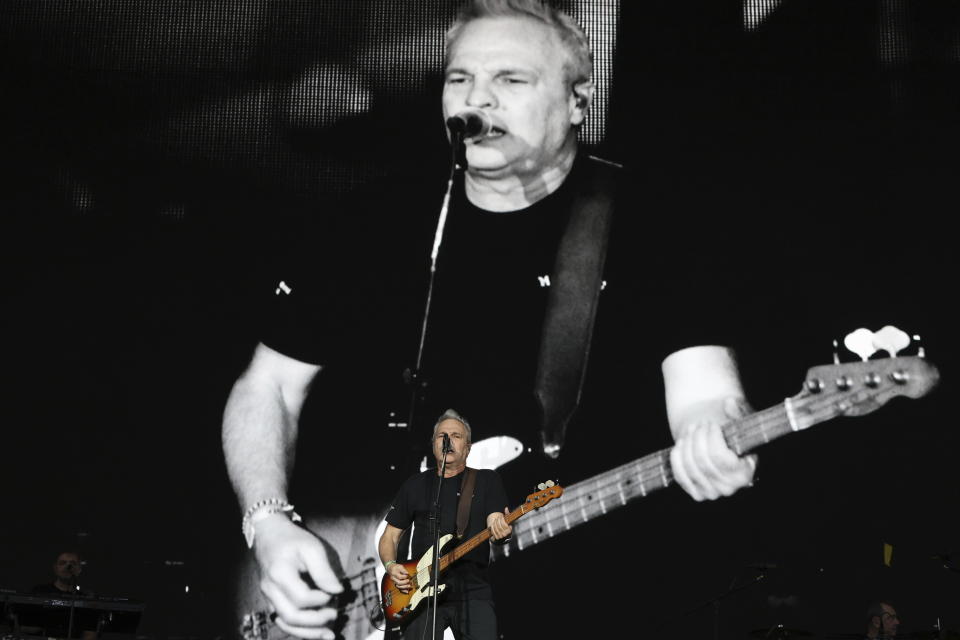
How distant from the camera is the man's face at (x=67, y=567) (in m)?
5.58

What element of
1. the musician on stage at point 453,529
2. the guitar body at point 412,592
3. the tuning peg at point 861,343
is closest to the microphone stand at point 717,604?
the tuning peg at point 861,343

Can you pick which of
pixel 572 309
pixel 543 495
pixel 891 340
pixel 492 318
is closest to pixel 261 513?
pixel 492 318

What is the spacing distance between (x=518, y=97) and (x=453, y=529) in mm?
2688

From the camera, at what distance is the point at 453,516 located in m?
4.14

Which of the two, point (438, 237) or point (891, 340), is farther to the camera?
point (438, 237)

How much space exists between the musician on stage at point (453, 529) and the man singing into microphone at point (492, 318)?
1.51 metres

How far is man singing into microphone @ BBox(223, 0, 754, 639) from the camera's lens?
5691mm

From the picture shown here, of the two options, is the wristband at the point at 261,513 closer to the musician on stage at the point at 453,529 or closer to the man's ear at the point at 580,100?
the musician on stage at the point at 453,529

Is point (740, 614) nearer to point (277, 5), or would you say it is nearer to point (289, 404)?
point (289, 404)

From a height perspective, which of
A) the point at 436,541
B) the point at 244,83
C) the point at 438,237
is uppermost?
the point at 244,83

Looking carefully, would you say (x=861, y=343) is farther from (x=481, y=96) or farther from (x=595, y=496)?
(x=481, y=96)

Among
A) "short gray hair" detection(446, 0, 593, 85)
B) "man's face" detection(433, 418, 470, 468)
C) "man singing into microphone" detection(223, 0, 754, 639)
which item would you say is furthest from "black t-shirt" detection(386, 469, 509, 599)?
"short gray hair" detection(446, 0, 593, 85)

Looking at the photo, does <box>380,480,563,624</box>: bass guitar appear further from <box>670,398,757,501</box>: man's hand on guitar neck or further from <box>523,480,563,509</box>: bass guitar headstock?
<box>670,398,757,501</box>: man's hand on guitar neck

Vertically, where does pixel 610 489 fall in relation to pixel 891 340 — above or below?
below
